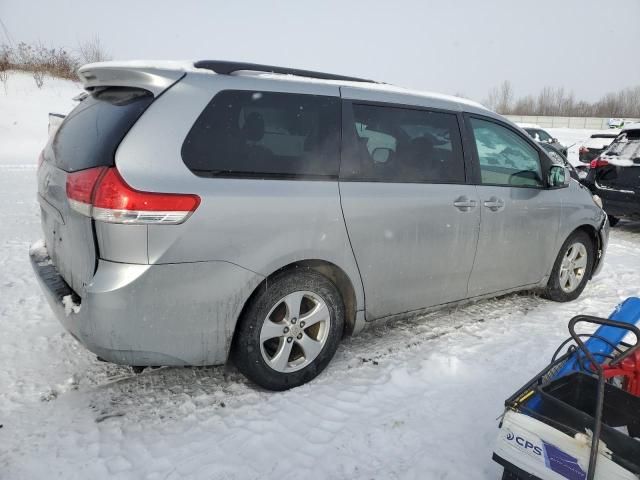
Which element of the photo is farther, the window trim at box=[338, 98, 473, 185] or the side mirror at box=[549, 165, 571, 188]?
the side mirror at box=[549, 165, 571, 188]

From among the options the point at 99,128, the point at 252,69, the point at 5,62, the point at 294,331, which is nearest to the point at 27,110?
the point at 5,62

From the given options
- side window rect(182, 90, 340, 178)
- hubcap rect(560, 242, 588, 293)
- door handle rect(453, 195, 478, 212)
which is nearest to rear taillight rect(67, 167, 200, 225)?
side window rect(182, 90, 340, 178)

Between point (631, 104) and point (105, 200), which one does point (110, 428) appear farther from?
point (631, 104)

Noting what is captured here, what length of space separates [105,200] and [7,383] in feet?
4.77

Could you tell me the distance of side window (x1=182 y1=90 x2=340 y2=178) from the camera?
2330mm

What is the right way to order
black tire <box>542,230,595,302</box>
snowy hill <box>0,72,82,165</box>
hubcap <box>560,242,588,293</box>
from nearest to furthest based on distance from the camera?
1. black tire <box>542,230,595,302</box>
2. hubcap <box>560,242,588,293</box>
3. snowy hill <box>0,72,82,165</box>

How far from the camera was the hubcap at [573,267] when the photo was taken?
14.0 ft

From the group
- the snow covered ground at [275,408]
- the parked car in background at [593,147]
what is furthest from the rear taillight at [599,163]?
the parked car in background at [593,147]

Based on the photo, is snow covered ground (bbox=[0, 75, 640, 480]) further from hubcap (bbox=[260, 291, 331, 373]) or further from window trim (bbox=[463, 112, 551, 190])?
window trim (bbox=[463, 112, 551, 190])

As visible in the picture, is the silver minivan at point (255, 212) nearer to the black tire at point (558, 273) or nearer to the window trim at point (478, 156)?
the window trim at point (478, 156)

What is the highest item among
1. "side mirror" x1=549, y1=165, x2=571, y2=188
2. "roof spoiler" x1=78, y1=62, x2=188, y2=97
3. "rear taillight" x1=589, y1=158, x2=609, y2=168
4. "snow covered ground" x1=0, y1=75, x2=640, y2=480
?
"roof spoiler" x1=78, y1=62, x2=188, y2=97

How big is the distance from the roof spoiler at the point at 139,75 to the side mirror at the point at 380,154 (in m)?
1.20

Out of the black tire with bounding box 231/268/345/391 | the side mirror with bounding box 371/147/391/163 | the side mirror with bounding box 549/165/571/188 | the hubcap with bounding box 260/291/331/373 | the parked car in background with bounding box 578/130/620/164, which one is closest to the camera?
the black tire with bounding box 231/268/345/391

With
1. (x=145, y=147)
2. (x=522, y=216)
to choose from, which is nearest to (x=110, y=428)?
(x=145, y=147)
